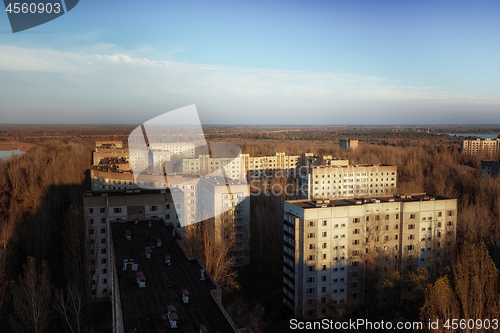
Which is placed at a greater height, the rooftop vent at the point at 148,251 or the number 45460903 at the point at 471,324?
the rooftop vent at the point at 148,251

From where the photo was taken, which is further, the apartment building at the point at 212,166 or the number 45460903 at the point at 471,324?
the apartment building at the point at 212,166

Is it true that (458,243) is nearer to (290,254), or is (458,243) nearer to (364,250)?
(364,250)

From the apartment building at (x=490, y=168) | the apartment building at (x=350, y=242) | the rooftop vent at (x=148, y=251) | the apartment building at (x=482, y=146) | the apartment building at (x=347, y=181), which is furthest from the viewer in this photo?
the apartment building at (x=482, y=146)

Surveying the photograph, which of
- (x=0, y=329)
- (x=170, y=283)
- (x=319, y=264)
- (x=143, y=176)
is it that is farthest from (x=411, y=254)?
(x=143, y=176)

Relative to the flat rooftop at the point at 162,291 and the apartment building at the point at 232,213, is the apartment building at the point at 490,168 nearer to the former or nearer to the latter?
the apartment building at the point at 232,213

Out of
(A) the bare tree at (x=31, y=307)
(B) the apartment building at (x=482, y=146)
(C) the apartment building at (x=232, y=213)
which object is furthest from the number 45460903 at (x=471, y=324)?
(B) the apartment building at (x=482, y=146)

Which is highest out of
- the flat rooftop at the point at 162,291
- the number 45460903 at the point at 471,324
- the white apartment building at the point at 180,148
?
the white apartment building at the point at 180,148

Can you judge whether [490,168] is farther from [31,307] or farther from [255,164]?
[31,307]
